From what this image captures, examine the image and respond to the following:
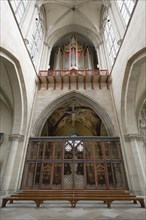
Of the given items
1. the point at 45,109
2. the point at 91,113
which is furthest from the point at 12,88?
the point at 91,113

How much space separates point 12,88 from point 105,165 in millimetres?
5932

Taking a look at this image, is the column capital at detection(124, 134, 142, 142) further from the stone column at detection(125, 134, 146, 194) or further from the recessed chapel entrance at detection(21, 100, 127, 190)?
the recessed chapel entrance at detection(21, 100, 127, 190)

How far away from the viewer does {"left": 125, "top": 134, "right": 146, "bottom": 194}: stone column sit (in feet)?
18.6

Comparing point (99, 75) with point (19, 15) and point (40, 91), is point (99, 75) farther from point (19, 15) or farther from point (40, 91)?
point (19, 15)

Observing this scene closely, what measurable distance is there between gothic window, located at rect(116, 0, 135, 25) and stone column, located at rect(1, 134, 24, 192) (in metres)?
8.07

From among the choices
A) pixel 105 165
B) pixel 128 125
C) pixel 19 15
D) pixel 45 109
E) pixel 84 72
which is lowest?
pixel 105 165

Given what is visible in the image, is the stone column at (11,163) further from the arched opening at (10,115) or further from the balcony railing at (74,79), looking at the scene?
the balcony railing at (74,79)

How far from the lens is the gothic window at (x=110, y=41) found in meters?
9.19

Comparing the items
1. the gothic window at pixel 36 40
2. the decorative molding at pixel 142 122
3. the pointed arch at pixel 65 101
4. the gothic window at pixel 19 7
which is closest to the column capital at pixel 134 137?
the decorative molding at pixel 142 122

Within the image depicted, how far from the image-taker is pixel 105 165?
21.7 feet

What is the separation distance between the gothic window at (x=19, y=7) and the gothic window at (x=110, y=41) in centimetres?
567

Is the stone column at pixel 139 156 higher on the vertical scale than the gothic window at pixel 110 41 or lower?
lower

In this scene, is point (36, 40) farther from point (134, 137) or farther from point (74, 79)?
point (134, 137)

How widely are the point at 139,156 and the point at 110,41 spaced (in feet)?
26.4
